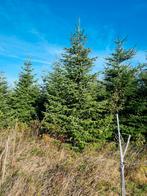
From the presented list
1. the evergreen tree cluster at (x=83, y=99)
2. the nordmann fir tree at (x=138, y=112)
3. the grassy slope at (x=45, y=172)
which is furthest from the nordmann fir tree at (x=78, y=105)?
the grassy slope at (x=45, y=172)

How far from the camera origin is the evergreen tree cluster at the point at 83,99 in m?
15.4

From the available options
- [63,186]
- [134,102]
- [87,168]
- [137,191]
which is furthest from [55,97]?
[63,186]

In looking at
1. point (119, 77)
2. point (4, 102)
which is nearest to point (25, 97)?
point (4, 102)

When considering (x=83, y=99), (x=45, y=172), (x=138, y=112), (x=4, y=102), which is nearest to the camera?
(x=45, y=172)

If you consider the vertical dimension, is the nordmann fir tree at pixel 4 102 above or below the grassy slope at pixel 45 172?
above

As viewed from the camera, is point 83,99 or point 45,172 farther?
point 83,99

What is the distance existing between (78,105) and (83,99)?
0.39 meters

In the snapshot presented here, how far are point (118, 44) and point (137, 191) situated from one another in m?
11.7

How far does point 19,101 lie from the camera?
22.7 metres

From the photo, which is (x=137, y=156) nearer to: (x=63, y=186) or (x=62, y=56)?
(x=62, y=56)

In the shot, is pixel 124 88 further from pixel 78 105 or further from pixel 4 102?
pixel 4 102

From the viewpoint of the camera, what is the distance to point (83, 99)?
15.4m

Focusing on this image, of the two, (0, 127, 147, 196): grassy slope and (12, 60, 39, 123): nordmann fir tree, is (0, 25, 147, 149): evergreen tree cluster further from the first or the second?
(0, 127, 147, 196): grassy slope

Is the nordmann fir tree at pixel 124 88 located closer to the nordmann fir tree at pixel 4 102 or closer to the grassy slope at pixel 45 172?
the nordmann fir tree at pixel 4 102
